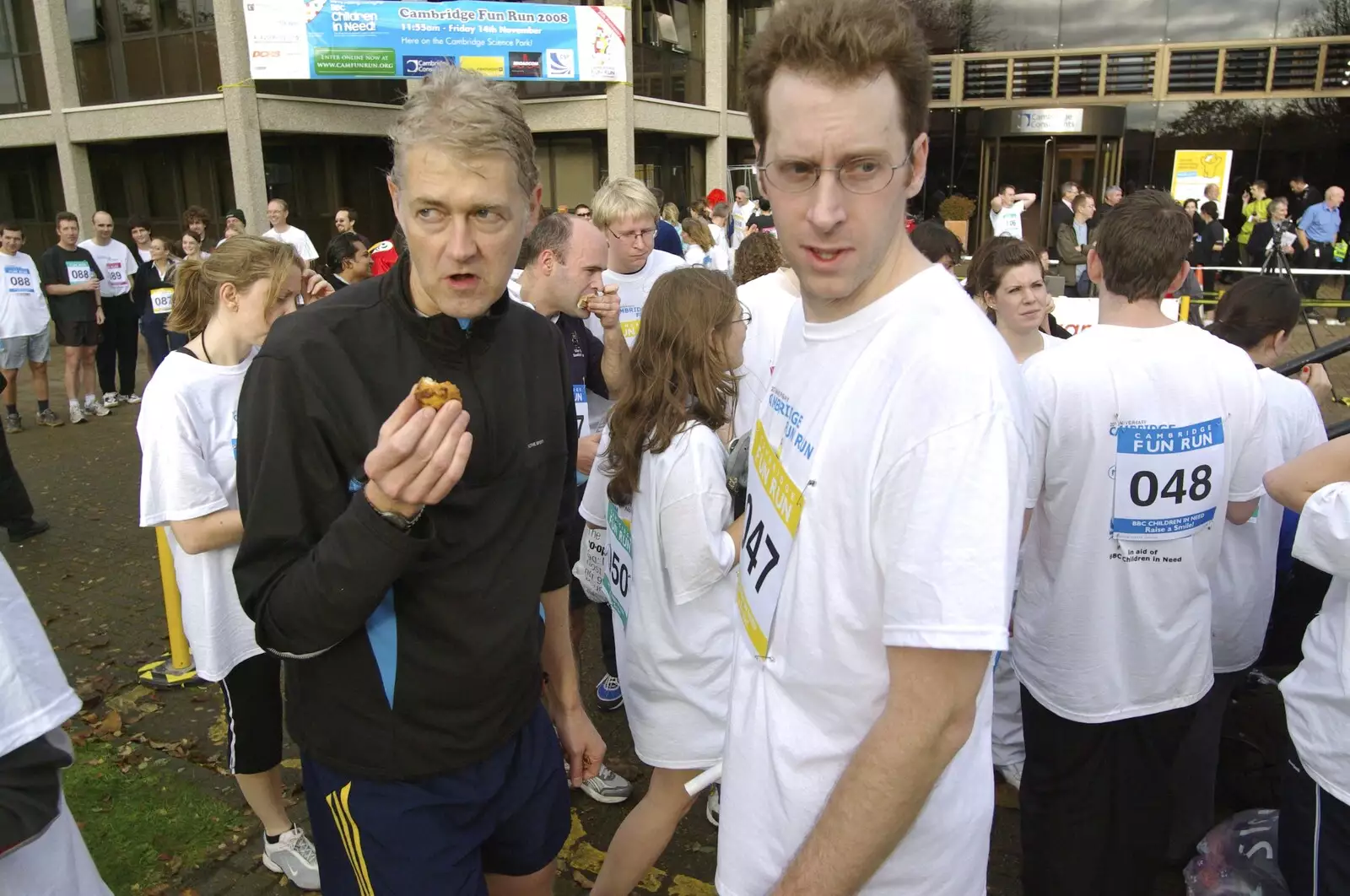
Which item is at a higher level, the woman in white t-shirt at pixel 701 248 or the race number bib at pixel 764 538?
the woman in white t-shirt at pixel 701 248

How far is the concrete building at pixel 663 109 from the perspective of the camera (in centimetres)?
1788

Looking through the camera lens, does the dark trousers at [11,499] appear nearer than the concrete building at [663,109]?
Yes

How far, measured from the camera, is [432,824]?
186cm

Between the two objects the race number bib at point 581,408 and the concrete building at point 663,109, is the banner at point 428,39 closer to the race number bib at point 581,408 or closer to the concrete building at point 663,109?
the concrete building at point 663,109

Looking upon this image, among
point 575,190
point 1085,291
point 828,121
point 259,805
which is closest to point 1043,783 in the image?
A: point 828,121

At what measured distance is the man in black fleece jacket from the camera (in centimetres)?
161

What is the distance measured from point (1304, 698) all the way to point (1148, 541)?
1.84 ft

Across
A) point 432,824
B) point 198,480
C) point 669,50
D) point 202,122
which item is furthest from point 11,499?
point 669,50

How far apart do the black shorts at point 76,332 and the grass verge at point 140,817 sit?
7.67m

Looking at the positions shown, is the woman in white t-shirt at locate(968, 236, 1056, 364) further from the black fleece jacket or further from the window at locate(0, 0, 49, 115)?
the window at locate(0, 0, 49, 115)

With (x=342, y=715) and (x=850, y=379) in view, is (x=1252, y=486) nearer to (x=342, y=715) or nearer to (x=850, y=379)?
(x=850, y=379)

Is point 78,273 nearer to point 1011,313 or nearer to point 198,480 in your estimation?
point 198,480

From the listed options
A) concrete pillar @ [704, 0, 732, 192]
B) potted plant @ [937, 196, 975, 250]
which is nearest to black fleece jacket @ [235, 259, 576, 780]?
potted plant @ [937, 196, 975, 250]

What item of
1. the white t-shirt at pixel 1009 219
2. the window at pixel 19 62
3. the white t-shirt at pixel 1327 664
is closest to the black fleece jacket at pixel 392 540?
the white t-shirt at pixel 1327 664
